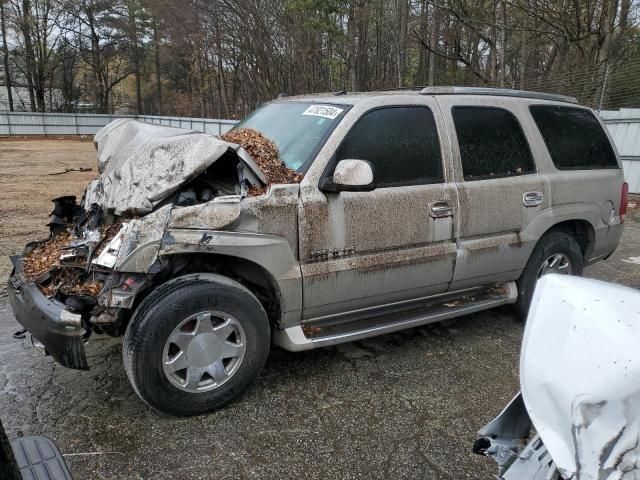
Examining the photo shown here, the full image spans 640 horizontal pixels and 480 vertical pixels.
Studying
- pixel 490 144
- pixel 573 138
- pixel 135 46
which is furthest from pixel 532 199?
pixel 135 46

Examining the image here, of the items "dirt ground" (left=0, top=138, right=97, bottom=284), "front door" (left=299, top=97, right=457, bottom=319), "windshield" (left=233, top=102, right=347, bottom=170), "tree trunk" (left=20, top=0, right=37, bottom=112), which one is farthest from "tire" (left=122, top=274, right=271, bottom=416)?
"tree trunk" (left=20, top=0, right=37, bottom=112)

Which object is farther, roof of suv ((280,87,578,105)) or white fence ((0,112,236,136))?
white fence ((0,112,236,136))

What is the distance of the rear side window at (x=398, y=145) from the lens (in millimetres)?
3477

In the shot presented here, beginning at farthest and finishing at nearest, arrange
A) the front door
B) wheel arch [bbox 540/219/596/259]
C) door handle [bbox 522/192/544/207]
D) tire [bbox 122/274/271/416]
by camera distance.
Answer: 1. wheel arch [bbox 540/219/596/259]
2. door handle [bbox 522/192/544/207]
3. the front door
4. tire [bbox 122/274/271/416]

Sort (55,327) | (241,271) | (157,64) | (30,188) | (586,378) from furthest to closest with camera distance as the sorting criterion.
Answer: (157,64)
(30,188)
(241,271)
(55,327)
(586,378)

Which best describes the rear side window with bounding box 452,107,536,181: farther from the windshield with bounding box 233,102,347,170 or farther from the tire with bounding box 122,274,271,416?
the tire with bounding box 122,274,271,416

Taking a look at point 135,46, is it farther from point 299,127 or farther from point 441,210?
point 441,210

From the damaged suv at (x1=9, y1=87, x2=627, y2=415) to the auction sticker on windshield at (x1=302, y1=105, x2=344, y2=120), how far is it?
0.6 inches

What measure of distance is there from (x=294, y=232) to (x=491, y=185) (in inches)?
66.2

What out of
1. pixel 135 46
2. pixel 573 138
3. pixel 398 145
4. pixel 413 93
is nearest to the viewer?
pixel 398 145

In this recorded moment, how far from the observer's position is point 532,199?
4.19 metres

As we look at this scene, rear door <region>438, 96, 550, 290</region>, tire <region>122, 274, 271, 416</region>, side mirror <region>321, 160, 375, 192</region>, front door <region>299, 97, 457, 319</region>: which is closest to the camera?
tire <region>122, 274, 271, 416</region>

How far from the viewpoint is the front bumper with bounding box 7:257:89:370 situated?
2740mm

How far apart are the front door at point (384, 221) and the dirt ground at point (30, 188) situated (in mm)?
3736
